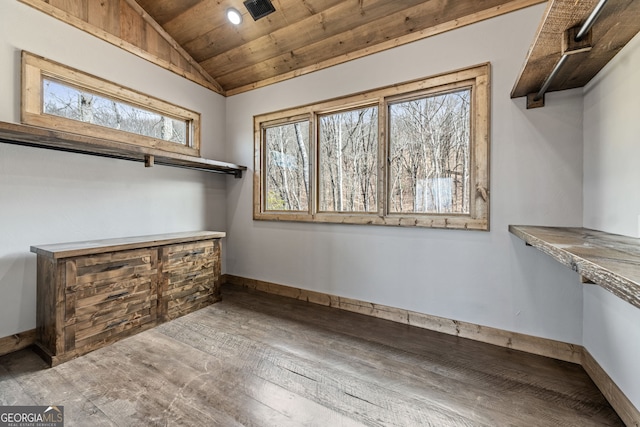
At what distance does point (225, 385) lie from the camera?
71.1 inches

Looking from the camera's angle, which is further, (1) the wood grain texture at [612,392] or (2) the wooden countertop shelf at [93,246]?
(2) the wooden countertop shelf at [93,246]

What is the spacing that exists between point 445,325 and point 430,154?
1.69 meters

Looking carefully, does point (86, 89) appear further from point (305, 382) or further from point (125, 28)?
point (305, 382)

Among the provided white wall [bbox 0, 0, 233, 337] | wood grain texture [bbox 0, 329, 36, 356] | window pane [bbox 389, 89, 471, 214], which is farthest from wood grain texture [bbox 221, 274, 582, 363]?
wood grain texture [bbox 0, 329, 36, 356]

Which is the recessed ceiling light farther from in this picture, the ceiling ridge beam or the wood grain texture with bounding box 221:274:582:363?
the wood grain texture with bounding box 221:274:582:363

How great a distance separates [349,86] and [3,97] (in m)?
3.11

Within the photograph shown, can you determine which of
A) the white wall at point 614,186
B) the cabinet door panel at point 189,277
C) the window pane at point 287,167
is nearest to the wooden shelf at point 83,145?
the window pane at point 287,167

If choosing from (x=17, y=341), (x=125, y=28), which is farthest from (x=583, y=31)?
(x=17, y=341)

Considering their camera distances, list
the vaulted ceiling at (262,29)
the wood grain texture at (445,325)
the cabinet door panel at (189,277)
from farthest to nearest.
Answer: the cabinet door panel at (189,277)
the vaulted ceiling at (262,29)
the wood grain texture at (445,325)

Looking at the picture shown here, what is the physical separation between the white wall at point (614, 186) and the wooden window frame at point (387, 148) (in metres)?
0.68

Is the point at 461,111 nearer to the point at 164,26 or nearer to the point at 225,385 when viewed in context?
the point at 225,385

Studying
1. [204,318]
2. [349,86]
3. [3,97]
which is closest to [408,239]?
[349,86]

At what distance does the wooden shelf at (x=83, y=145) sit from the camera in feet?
6.60

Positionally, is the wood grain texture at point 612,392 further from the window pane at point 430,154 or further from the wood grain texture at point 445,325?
the window pane at point 430,154
